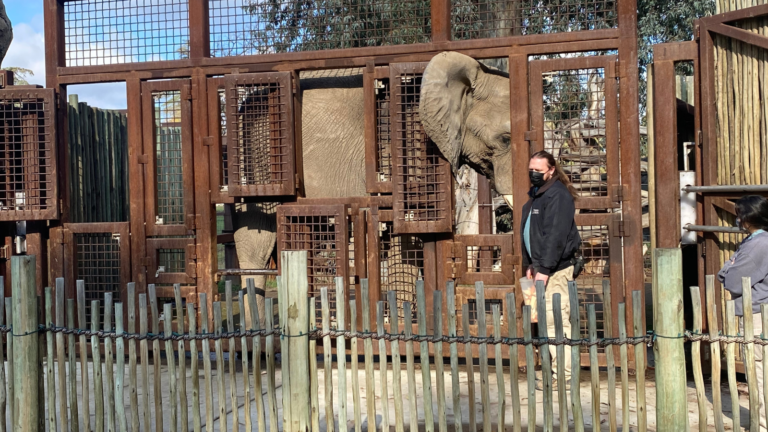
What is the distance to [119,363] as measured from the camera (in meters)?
4.33

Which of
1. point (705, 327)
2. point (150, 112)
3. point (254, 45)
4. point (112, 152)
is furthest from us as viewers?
point (112, 152)

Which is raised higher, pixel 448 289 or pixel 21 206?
pixel 21 206

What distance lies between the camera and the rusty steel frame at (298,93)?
6.25 m

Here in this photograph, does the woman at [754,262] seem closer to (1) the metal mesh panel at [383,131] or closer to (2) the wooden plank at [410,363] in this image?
(2) the wooden plank at [410,363]

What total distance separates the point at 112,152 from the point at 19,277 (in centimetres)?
570

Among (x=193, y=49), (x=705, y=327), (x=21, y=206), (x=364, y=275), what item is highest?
(x=193, y=49)

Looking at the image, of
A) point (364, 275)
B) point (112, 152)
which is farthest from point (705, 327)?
point (112, 152)

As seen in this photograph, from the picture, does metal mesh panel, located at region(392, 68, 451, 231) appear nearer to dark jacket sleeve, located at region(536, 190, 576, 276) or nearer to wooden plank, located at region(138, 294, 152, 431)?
dark jacket sleeve, located at region(536, 190, 576, 276)

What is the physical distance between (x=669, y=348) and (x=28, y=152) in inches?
Answer: 237

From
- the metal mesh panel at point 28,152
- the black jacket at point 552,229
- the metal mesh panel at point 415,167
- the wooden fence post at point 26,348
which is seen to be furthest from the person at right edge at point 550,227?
the metal mesh panel at point 28,152

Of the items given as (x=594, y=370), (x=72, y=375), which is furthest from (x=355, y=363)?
(x=72, y=375)

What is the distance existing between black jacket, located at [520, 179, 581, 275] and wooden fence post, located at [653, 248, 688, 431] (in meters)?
1.92

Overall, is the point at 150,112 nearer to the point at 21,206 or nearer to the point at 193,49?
the point at 193,49

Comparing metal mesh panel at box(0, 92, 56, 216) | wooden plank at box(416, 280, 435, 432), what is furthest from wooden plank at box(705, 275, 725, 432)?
metal mesh panel at box(0, 92, 56, 216)
